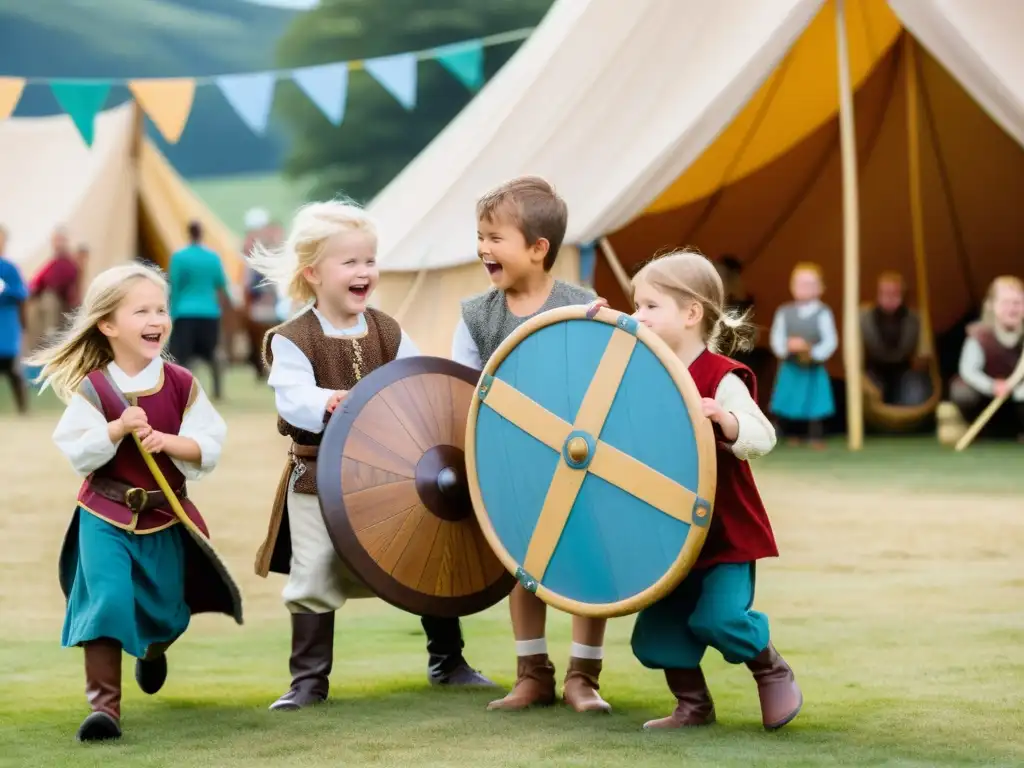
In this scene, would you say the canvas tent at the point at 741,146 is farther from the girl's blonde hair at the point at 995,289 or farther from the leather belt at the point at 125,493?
the leather belt at the point at 125,493

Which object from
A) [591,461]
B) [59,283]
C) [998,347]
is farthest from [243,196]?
[591,461]

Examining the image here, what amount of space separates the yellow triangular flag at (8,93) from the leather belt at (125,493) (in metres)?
7.91

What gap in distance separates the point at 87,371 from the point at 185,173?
47.2 meters

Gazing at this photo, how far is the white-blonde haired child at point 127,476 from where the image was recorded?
3428mm

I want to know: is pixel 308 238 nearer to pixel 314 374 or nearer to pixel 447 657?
pixel 314 374

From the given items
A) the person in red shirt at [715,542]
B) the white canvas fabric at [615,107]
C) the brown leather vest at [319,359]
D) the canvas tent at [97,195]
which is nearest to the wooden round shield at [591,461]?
the person in red shirt at [715,542]

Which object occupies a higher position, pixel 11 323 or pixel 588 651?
pixel 11 323

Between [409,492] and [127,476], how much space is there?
1.90 feet

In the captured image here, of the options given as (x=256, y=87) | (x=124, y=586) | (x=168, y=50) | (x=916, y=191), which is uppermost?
(x=168, y=50)

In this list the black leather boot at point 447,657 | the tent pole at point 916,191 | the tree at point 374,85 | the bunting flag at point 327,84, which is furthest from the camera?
the tree at point 374,85

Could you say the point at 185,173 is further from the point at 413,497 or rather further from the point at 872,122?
the point at 413,497

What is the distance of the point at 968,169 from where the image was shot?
11078mm

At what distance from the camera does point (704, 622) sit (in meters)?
3.23

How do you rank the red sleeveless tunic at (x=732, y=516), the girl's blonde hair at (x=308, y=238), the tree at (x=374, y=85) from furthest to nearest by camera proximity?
the tree at (x=374, y=85) < the girl's blonde hair at (x=308, y=238) < the red sleeveless tunic at (x=732, y=516)
